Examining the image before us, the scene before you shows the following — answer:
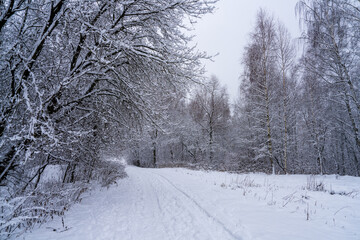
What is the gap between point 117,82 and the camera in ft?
16.4

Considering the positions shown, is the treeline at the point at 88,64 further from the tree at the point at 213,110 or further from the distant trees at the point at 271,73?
the tree at the point at 213,110

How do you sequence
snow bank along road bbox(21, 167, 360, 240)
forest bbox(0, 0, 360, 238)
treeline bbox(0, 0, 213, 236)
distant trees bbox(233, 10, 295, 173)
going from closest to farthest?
snow bank along road bbox(21, 167, 360, 240) < forest bbox(0, 0, 360, 238) < treeline bbox(0, 0, 213, 236) < distant trees bbox(233, 10, 295, 173)

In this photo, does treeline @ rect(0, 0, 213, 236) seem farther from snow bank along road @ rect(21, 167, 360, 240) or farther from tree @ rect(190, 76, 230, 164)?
tree @ rect(190, 76, 230, 164)

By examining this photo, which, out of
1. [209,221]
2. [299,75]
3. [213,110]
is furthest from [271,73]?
[209,221]

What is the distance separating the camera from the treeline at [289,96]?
28.4ft

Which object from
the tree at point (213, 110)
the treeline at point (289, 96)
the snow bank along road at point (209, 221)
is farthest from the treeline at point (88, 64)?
the tree at point (213, 110)

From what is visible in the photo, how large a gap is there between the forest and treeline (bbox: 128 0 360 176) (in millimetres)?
97

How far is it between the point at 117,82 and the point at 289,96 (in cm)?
1251

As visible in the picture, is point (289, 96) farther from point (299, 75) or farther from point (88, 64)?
point (88, 64)

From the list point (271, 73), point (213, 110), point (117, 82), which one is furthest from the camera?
point (213, 110)

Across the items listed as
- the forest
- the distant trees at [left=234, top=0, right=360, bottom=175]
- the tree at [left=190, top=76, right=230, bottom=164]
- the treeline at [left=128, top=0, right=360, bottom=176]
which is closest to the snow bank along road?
the forest

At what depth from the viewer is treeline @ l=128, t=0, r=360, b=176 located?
28.4ft

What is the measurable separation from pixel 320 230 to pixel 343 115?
19.9 meters

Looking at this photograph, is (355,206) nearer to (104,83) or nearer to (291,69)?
(104,83)
